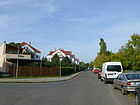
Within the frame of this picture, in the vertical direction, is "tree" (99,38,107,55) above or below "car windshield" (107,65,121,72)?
above

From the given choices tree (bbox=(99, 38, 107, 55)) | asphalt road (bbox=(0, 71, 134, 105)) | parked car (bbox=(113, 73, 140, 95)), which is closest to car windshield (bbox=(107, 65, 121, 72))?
asphalt road (bbox=(0, 71, 134, 105))

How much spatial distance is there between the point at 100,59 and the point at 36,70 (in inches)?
1529

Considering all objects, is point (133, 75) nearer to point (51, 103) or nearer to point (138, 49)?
point (51, 103)

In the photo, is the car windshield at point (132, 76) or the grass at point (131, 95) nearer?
the grass at point (131, 95)

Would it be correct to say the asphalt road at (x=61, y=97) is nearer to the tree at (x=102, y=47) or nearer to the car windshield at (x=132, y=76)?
the car windshield at (x=132, y=76)

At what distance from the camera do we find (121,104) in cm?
875

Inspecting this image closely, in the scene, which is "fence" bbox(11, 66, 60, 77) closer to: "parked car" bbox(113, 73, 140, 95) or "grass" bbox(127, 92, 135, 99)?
"parked car" bbox(113, 73, 140, 95)

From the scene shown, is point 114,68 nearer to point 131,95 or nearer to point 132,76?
point 132,76

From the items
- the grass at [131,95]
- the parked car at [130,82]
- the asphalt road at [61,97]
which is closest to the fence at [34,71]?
the asphalt road at [61,97]

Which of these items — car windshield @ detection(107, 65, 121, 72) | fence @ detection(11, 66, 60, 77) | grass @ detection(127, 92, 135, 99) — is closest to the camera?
grass @ detection(127, 92, 135, 99)

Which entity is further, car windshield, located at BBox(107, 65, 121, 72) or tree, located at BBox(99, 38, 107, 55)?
tree, located at BBox(99, 38, 107, 55)

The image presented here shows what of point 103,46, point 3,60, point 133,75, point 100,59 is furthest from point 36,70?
point 103,46

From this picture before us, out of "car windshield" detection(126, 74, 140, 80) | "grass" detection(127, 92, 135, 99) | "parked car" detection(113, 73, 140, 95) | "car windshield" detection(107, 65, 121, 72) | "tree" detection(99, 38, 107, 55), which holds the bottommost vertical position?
"grass" detection(127, 92, 135, 99)

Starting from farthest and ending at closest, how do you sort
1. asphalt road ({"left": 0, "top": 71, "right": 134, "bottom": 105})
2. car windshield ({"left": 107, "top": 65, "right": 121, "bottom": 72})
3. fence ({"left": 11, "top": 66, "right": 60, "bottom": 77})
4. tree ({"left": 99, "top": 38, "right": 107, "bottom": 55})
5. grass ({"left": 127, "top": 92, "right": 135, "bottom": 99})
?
tree ({"left": 99, "top": 38, "right": 107, "bottom": 55}), fence ({"left": 11, "top": 66, "right": 60, "bottom": 77}), car windshield ({"left": 107, "top": 65, "right": 121, "bottom": 72}), grass ({"left": 127, "top": 92, "right": 135, "bottom": 99}), asphalt road ({"left": 0, "top": 71, "right": 134, "bottom": 105})
